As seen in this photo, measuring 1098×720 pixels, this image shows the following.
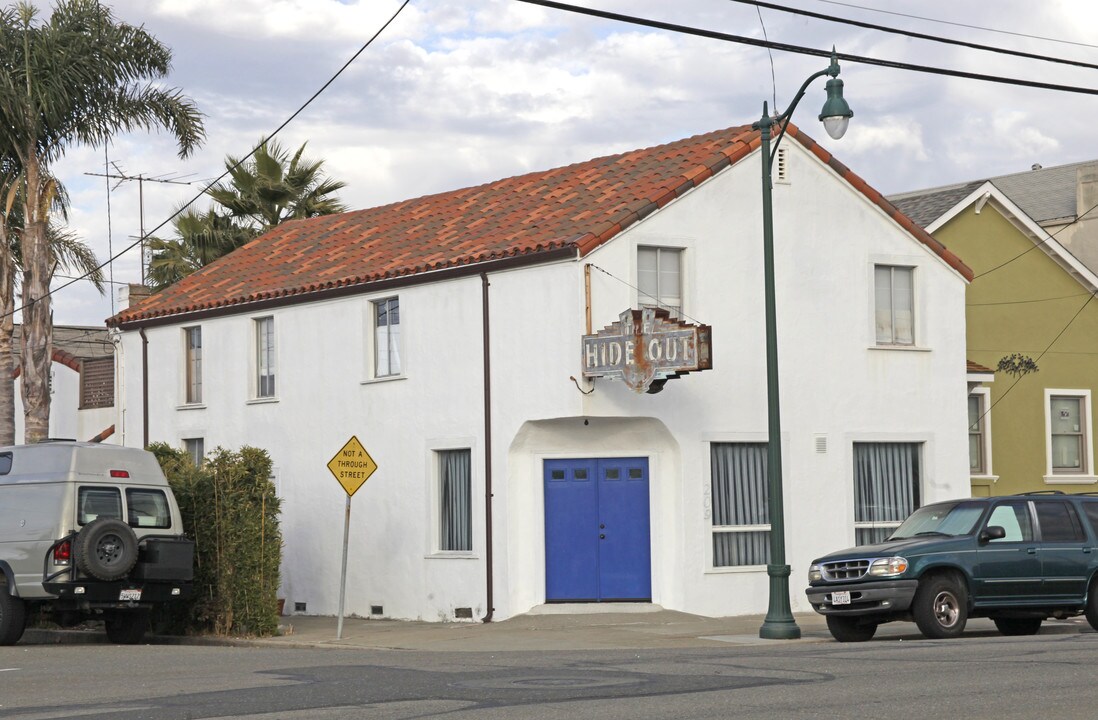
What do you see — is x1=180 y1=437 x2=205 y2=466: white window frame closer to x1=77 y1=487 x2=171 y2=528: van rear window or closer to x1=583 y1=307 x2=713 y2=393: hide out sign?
x1=77 y1=487 x2=171 y2=528: van rear window

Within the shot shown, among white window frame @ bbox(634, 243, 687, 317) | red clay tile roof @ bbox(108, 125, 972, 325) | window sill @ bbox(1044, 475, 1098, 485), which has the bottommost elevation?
window sill @ bbox(1044, 475, 1098, 485)

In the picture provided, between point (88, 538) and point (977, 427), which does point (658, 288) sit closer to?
point (88, 538)

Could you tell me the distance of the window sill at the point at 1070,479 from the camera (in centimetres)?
3041

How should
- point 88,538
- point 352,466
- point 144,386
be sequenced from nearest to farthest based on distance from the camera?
point 88,538 → point 352,466 → point 144,386

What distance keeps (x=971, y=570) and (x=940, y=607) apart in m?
0.55

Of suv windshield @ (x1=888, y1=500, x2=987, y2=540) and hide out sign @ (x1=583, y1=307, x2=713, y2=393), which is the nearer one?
suv windshield @ (x1=888, y1=500, x2=987, y2=540)

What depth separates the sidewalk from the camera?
19.8 metres

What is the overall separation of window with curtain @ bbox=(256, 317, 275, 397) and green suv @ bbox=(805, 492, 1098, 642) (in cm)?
1256

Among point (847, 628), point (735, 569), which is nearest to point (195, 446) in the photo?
point (735, 569)

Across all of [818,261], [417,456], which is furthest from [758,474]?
[417,456]

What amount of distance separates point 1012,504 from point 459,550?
896 centimetres

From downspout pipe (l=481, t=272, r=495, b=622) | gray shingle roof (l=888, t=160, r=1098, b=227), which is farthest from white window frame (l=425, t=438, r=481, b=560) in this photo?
gray shingle roof (l=888, t=160, r=1098, b=227)

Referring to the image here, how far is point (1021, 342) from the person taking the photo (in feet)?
101

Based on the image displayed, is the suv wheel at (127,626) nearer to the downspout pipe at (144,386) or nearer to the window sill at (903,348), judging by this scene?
the downspout pipe at (144,386)
